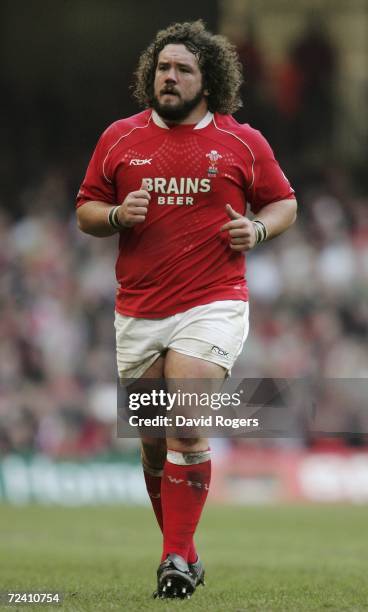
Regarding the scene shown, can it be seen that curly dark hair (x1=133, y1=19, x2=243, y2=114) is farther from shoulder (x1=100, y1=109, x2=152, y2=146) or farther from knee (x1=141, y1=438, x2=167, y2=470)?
knee (x1=141, y1=438, x2=167, y2=470)

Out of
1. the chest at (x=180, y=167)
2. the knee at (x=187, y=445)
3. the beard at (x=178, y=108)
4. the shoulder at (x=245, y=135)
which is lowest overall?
the knee at (x=187, y=445)

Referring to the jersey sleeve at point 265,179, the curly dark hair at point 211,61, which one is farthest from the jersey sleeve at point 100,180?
the jersey sleeve at point 265,179

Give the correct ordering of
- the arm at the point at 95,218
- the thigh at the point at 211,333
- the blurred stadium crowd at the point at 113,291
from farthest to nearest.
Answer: the blurred stadium crowd at the point at 113,291
the arm at the point at 95,218
the thigh at the point at 211,333

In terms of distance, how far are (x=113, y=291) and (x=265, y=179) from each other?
11642mm

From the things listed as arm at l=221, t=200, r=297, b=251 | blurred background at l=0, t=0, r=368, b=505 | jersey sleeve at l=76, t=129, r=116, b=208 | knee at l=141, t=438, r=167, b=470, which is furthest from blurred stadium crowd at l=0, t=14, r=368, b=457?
jersey sleeve at l=76, t=129, r=116, b=208

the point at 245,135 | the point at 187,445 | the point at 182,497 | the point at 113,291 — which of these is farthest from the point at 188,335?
the point at 113,291

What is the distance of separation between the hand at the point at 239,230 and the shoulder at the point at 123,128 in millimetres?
661

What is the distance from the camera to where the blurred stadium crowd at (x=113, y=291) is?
1667 cm

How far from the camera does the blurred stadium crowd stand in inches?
656

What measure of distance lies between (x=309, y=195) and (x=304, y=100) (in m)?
1.39

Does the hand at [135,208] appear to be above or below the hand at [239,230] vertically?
above

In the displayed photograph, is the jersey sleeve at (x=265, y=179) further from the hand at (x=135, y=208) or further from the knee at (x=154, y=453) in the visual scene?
the knee at (x=154, y=453)

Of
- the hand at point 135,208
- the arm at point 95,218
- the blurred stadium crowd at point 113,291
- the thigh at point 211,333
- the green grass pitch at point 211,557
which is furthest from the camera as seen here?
the blurred stadium crowd at point 113,291

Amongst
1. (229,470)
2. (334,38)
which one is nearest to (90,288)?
(229,470)
